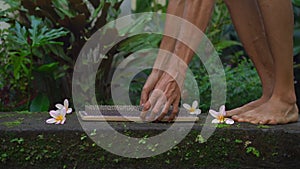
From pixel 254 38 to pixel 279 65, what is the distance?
26 centimetres

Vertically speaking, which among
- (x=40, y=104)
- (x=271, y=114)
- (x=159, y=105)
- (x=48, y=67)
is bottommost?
(x=40, y=104)

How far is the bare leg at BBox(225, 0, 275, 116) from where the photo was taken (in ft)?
9.30

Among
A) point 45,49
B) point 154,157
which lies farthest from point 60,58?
point 154,157

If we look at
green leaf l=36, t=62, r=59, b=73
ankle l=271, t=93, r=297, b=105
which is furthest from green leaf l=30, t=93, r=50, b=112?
ankle l=271, t=93, r=297, b=105

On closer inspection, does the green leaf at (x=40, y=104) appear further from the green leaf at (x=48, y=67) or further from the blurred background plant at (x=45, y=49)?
the green leaf at (x=48, y=67)

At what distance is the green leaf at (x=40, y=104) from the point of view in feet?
13.1

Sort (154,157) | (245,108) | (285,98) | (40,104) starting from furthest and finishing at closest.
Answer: (40,104), (245,108), (285,98), (154,157)

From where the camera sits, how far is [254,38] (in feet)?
9.37

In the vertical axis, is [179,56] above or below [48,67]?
above

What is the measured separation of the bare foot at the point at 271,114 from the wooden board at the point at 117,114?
0.95 ft

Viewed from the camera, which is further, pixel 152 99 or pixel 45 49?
pixel 45 49

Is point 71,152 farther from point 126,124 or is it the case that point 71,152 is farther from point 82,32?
point 82,32

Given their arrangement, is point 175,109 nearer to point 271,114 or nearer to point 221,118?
point 221,118

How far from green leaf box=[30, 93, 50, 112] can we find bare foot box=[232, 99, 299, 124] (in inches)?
71.5
